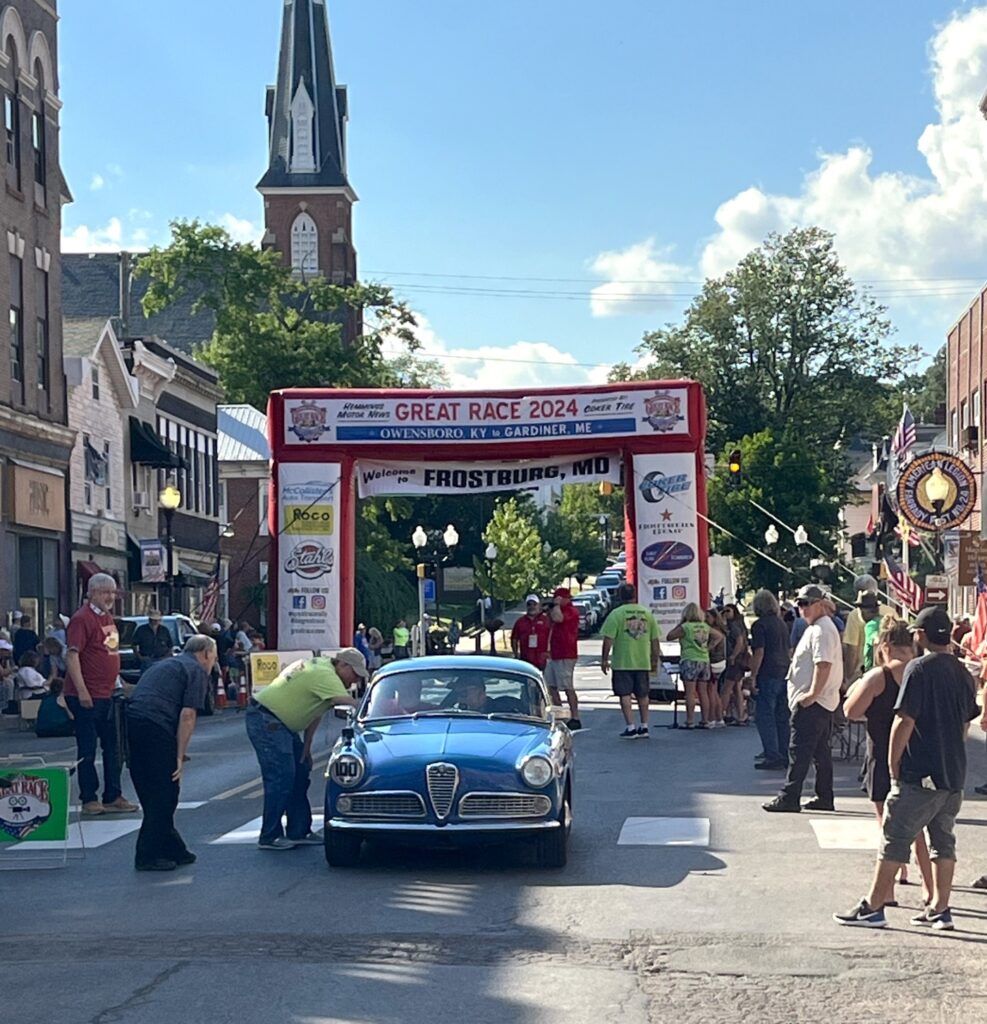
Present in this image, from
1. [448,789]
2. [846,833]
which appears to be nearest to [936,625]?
[448,789]

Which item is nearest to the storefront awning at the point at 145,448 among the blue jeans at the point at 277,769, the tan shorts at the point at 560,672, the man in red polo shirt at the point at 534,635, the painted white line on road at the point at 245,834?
the man in red polo shirt at the point at 534,635

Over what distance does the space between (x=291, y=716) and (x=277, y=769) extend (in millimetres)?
405

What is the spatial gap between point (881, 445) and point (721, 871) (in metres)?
84.9

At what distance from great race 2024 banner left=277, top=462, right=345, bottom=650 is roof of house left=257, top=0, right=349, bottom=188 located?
63.4 metres

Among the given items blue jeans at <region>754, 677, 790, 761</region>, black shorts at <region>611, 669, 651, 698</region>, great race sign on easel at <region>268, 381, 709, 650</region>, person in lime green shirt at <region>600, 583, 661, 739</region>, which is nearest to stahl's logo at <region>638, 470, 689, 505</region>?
great race sign on easel at <region>268, 381, 709, 650</region>

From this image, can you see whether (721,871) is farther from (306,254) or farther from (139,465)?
(306,254)

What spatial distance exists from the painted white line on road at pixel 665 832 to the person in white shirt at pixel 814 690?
93 centimetres

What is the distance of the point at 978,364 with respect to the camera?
5322 cm

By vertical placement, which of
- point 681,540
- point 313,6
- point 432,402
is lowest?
point 681,540

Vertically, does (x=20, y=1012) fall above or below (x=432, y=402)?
below

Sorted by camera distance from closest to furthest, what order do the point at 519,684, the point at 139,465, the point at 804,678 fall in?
the point at 519,684, the point at 804,678, the point at 139,465

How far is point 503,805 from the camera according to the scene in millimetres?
11977

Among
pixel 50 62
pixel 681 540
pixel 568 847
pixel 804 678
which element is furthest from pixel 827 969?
pixel 50 62

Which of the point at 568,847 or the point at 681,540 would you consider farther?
the point at 681,540
